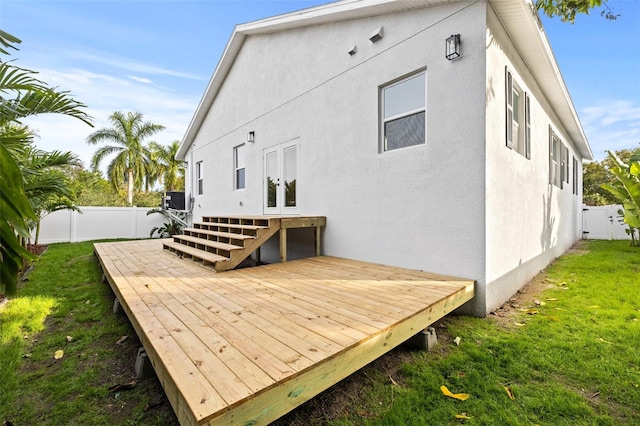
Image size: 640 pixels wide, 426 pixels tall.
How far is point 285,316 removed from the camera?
2.77 metres

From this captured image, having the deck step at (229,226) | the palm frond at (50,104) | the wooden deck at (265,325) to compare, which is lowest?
the wooden deck at (265,325)

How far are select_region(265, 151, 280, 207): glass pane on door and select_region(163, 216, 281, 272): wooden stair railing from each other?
1435 mm

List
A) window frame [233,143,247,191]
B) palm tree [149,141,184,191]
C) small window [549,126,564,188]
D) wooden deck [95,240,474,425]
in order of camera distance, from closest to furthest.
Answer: wooden deck [95,240,474,425] < small window [549,126,564,188] < window frame [233,143,247,191] < palm tree [149,141,184,191]

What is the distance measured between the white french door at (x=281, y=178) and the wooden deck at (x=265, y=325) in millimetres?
2894

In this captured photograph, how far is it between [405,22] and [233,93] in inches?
Result: 266

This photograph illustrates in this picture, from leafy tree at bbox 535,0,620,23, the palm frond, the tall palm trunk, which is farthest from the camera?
the tall palm trunk

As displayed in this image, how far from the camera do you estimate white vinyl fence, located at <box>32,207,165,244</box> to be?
12297 millimetres

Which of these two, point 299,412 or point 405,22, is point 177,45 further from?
point 299,412

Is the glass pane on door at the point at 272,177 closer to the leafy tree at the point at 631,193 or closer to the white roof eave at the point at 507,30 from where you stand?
the white roof eave at the point at 507,30

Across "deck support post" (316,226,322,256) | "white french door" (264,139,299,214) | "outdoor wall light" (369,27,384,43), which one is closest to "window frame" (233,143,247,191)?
"white french door" (264,139,299,214)

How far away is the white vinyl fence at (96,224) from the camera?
40.3ft

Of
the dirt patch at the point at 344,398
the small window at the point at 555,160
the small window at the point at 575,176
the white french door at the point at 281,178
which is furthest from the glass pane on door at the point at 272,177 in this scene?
the small window at the point at 575,176

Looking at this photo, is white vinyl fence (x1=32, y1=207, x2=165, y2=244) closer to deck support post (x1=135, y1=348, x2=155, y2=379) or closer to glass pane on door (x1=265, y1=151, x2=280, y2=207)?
glass pane on door (x1=265, y1=151, x2=280, y2=207)

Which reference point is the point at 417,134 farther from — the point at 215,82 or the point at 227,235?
the point at 215,82
